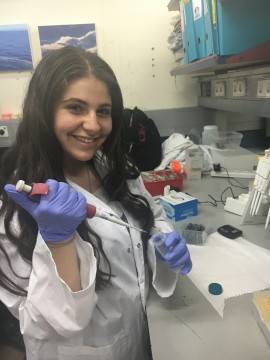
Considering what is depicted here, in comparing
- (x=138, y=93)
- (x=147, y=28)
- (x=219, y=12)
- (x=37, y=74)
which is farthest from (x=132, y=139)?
(x=37, y=74)

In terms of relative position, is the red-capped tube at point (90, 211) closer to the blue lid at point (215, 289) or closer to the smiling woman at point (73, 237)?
the smiling woman at point (73, 237)

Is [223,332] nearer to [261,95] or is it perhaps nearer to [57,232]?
[57,232]

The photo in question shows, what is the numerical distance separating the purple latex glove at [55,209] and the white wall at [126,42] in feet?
6.78

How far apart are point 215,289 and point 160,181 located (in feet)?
3.01

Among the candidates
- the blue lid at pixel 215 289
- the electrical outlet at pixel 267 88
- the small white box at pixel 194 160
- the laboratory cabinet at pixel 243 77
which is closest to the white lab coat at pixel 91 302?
the blue lid at pixel 215 289

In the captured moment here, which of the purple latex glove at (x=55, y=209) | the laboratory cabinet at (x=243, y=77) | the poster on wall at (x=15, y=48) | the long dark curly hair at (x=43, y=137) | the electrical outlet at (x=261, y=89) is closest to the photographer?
the purple latex glove at (x=55, y=209)

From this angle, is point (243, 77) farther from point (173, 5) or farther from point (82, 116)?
point (82, 116)

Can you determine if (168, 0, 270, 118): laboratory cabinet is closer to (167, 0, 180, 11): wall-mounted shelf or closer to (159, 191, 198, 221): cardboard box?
(167, 0, 180, 11): wall-mounted shelf

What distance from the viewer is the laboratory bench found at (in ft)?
2.32

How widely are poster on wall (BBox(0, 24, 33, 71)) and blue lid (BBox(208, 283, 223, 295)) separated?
234 cm

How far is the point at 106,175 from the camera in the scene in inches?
43.8

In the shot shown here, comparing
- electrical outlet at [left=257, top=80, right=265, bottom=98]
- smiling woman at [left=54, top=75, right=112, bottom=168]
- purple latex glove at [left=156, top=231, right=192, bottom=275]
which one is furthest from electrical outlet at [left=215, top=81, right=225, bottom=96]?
purple latex glove at [left=156, top=231, right=192, bottom=275]

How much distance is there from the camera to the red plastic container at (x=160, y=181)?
1.75 metres

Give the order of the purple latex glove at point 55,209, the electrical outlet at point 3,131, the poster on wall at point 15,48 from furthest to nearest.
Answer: the electrical outlet at point 3,131 < the poster on wall at point 15,48 < the purple latex glove at point 55,209
